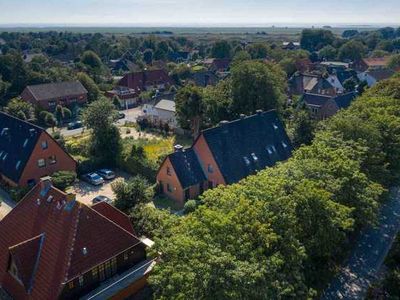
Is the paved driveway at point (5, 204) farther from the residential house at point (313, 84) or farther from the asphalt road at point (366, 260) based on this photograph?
the residential house at point (313, 84)

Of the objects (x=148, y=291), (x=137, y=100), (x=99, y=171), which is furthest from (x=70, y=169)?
(x=137, y=100)

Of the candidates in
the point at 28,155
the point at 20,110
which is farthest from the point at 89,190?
the point at 20,110

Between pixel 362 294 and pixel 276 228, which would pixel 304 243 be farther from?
pixel 362 294

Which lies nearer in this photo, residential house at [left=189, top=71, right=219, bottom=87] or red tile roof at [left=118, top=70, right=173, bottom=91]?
red tile roof at [left=118, top=70, right=173, bottom=91]

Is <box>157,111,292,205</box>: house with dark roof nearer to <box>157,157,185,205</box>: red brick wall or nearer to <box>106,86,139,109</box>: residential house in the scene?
<box>157,157,185,205</box>: red brick wall

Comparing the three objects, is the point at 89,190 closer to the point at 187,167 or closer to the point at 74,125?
the point at 187,167

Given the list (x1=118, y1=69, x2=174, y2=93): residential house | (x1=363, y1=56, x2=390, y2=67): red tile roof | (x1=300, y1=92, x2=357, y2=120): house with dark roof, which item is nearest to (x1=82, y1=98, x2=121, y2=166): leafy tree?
(x1=300, y1=92, x2=357, y2=120): house with dark roof

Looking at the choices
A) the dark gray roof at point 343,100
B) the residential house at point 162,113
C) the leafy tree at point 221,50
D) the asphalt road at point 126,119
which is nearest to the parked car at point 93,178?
the asphalt road at point 126,119
